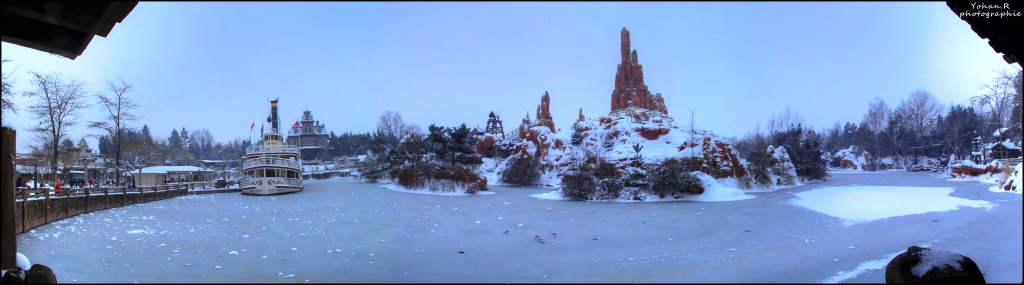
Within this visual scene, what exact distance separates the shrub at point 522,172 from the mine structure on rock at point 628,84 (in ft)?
37.4

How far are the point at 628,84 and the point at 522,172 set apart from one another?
568 inches

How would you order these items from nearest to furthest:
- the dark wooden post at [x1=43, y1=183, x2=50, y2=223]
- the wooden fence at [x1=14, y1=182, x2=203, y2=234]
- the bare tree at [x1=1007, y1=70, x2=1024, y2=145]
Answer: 1. the bare tree at [x1=1007, y1=70, x2=1024, y2=145]
2. the wooden fence at [x1=14, y1=182, x2=203, y2=234]
3. the dark wooden post at [x1=43, y1=183, x2=50, y2=223]

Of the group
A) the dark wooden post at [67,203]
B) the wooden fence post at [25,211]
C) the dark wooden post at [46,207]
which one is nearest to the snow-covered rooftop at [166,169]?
the dark wooden post at [67,203]

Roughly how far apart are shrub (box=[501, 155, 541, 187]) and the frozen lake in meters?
18.1

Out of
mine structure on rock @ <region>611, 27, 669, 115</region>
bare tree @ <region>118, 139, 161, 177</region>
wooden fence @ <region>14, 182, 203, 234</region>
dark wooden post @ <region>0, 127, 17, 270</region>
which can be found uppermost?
mine structure on rock @ <region>611, 27, 669, 115</region>

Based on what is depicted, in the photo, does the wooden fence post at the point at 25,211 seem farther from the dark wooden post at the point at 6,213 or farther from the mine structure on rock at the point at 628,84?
the mine structure on rock at the point at 628,84

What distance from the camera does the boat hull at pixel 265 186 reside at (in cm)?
2286

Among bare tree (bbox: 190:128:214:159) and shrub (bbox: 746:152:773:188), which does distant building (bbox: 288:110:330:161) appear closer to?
bare tree (bbox: 190:128:214:159)

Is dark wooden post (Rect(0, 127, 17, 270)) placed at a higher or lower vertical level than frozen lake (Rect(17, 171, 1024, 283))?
higher

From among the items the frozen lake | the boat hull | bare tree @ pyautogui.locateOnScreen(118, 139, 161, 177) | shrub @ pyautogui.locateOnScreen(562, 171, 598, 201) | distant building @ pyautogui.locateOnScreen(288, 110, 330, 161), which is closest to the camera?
the frozen lake

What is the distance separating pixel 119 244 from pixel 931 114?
37688mm

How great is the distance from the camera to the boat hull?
75.0 feet

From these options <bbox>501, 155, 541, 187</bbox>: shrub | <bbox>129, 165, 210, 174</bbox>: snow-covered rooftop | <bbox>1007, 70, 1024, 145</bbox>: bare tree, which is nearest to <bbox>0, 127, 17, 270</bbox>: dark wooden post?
<bbox>1007, 70, 1024, 145</bbox>: bare tree

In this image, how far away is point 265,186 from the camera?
22906 mm
